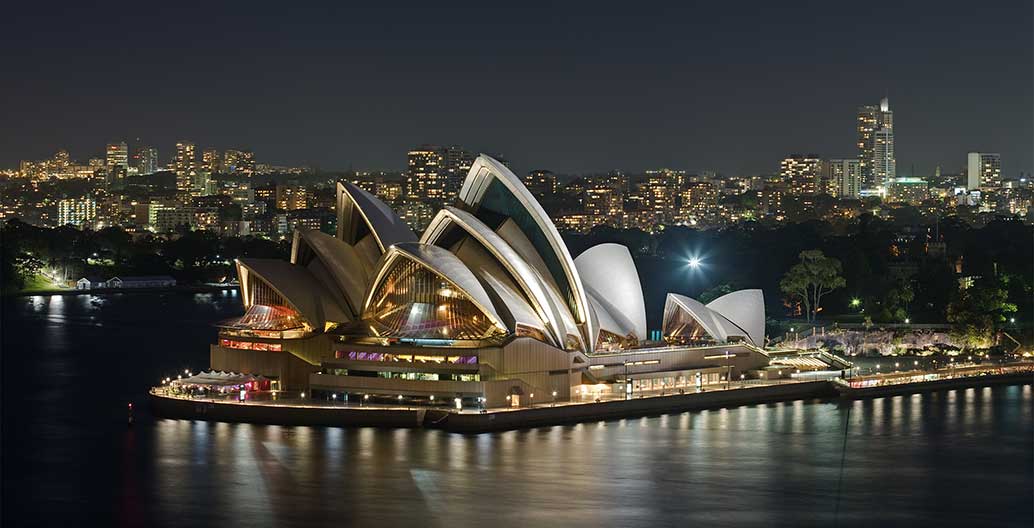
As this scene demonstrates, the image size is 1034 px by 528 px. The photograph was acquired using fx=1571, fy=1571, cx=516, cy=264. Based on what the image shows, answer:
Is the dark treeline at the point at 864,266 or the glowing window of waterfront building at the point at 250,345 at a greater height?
the dark treeline at the point at 864,266

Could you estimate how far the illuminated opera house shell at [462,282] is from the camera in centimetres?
3909

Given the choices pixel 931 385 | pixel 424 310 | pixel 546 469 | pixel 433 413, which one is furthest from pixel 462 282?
pixel 931 385

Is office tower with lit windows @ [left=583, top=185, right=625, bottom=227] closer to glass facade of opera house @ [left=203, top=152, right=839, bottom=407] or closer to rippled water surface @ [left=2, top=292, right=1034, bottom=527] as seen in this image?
glass facade of opera house @ [left=203, top=152, right=839, bottom=407]

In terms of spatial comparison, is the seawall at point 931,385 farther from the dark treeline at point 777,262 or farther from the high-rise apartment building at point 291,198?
the high-rise apartment building at point 291,198

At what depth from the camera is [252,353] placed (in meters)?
41.1

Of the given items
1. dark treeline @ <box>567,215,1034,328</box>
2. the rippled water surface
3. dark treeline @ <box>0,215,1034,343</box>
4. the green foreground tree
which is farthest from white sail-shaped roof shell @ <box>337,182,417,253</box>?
dark treeline @ <box>567,215,1034,328</box>

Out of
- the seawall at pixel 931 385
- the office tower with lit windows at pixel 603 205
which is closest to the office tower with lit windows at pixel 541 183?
the office tower with lit windows at pixel 603 205

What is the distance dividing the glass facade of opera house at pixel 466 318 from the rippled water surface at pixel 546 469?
217 centimetres

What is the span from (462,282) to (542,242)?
3.25m

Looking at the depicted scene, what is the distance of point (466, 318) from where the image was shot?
128ft

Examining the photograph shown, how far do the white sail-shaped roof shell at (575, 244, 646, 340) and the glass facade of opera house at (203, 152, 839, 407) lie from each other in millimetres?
39

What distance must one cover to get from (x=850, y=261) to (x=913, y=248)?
24632 millimetres

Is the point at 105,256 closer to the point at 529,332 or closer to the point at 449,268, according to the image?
the point at 449,268

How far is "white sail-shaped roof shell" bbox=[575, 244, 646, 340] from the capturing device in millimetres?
43531
